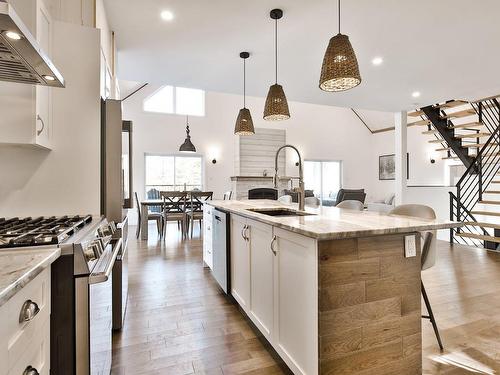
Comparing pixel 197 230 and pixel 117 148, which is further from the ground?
pixel 117 148

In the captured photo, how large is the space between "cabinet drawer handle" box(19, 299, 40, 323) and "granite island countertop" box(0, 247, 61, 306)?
0.26 ft

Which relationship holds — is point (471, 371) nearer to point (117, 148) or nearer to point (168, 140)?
point (117, 148)

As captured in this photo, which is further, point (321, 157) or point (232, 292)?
point (321, 157)

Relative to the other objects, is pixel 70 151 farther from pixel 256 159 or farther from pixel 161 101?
pixel 256 159

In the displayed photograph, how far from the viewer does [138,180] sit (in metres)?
7.71

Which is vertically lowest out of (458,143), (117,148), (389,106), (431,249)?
(431,249)

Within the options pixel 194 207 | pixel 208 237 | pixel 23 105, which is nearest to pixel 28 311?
pixel 23 105

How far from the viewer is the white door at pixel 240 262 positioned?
2.19m

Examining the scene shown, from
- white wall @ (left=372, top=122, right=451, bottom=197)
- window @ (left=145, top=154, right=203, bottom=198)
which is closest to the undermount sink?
window @ (left=145, top=154, right=203, bottom=198)

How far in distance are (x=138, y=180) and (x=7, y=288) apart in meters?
7.44

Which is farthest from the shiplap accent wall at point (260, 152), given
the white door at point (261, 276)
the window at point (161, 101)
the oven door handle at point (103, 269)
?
the oven door handle at point (103, 269)

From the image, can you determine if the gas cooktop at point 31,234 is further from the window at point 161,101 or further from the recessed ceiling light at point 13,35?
the window at point 161,101

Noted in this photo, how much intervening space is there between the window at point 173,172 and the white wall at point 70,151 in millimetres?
6098

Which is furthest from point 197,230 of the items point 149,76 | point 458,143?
point 458,143
